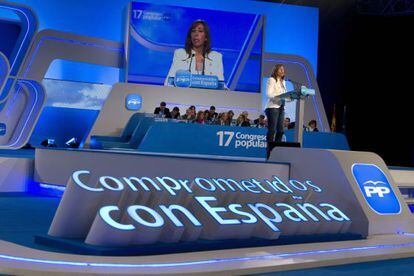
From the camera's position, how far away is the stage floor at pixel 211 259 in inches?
107

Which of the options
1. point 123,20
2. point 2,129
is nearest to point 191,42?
point 123,20

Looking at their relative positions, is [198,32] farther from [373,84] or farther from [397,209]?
[397,209]

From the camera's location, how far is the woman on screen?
12.9 m

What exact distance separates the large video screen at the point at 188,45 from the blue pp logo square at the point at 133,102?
4.24ft

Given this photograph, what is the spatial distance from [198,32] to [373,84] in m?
4.99

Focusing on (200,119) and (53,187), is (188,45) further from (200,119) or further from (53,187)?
(53,187)

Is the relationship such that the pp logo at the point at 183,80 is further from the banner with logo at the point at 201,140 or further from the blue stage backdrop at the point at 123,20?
the banner with logo at the point at 201,140

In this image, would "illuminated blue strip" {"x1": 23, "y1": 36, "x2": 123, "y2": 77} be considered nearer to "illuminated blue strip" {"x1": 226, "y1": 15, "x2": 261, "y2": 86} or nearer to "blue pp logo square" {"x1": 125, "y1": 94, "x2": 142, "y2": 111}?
"blue pp logo square" {"x1": 125, "y1": 94, "x2": 142, "y2": 111}

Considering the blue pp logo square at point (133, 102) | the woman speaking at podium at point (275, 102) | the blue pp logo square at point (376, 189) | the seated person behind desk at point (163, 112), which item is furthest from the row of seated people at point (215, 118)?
the blue pp logo square at point (376, 189)

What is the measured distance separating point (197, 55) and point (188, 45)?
12.1 inches

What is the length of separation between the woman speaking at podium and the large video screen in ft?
23.3

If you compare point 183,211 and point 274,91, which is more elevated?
point 274,91

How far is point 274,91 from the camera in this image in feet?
18.5

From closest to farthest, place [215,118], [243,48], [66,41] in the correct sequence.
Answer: [215,118], [66,41], [243,48]
